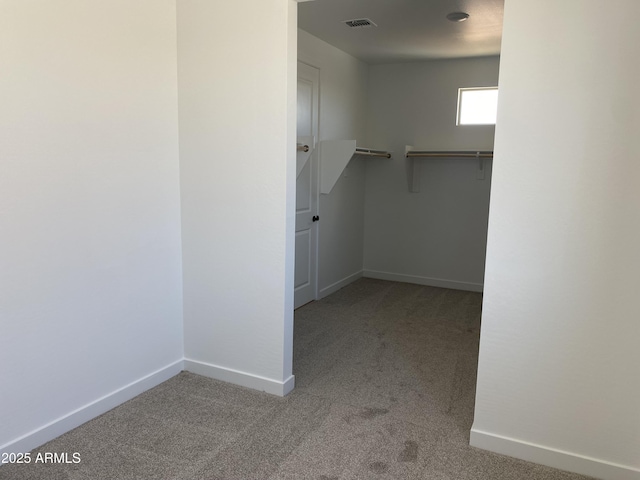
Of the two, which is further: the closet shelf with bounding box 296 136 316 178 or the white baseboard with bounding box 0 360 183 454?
the closet shelf with bounding box 296 136 316 178

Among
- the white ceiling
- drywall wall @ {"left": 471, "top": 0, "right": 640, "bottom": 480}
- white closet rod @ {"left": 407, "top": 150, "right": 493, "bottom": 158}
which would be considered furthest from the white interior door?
drywall wall @ {"left": 471, "top": 0, "right": 640, "bottom": 480}

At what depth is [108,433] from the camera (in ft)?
7.59

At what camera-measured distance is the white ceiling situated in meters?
3.30

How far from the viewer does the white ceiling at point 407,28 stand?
10.8ft

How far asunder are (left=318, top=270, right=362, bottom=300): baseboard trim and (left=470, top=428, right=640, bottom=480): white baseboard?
263 centimetres

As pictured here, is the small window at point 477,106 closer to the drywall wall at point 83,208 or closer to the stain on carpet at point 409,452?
the drywall wall at point 83,208

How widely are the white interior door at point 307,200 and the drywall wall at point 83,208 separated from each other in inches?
61.9

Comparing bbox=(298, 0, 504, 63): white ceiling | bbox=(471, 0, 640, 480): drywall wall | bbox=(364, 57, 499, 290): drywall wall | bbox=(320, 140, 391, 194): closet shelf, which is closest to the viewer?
bbox=(471, 0, 640, 480): drywall wall

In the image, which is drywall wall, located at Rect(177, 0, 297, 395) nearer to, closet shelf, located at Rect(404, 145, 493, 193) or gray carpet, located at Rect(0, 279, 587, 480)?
gray carpet, located at Rect(0, 279, 587, 480)

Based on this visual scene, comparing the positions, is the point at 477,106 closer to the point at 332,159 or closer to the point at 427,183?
the point at 427,183

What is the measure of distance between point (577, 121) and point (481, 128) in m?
3.19

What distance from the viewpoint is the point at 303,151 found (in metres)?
4.01

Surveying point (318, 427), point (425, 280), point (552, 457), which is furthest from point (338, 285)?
point (552, 457)

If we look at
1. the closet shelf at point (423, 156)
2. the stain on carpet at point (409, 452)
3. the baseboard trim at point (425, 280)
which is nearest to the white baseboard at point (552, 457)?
the stain on carpet at point (409, 452)
